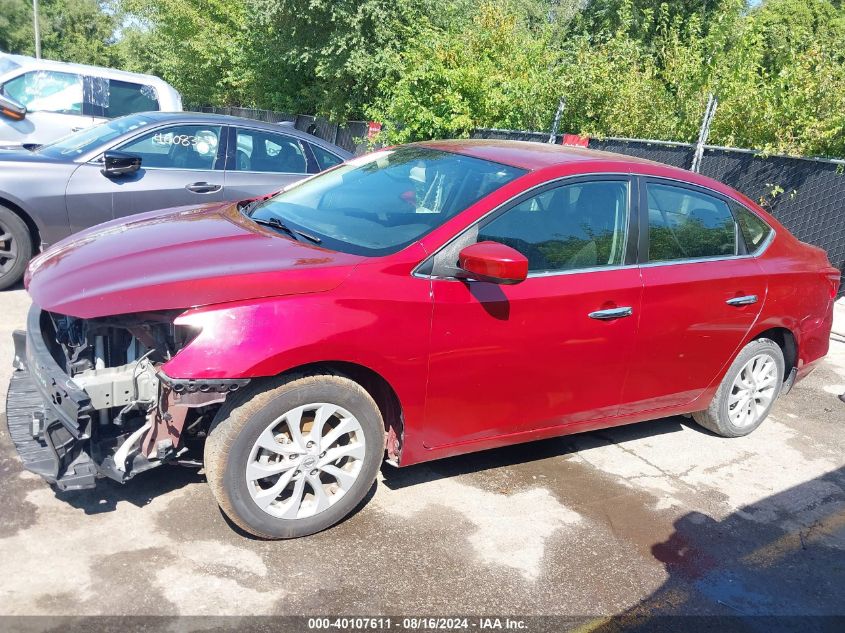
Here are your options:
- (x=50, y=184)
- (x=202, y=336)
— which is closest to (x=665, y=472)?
(x=202, y=336)

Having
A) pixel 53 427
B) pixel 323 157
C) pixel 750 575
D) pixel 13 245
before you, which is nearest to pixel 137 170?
pixel 13 245

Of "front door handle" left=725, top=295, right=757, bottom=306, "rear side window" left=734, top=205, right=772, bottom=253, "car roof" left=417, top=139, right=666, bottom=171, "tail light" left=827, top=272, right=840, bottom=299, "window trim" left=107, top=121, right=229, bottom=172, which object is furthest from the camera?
"window trim" left=107, top=121, right=229, bottom=172

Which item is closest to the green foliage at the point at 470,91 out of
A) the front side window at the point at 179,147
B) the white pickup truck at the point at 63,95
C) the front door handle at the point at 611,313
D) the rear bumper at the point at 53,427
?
the white pickup truck at the point at 63,95

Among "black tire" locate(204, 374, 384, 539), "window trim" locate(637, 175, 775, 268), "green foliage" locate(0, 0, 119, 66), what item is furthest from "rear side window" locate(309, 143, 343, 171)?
"green foliage" locate(0, 0, 119, 66)

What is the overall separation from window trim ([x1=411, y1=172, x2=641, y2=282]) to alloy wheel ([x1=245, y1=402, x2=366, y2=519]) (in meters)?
0.79

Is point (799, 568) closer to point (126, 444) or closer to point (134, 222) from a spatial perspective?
point (126, 444)

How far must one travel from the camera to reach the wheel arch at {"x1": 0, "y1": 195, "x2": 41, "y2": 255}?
6199 mm

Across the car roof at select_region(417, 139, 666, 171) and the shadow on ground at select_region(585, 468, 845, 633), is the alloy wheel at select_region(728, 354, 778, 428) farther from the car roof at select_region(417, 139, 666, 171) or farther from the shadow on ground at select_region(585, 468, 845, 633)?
the car roof at select_region(417, 139, 666, 171)

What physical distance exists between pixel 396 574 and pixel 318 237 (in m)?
1.65

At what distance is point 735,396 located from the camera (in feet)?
16.8

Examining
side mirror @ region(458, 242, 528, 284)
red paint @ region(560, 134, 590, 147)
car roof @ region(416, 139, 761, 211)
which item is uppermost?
car roof @ region(416, 139, 761, 211)

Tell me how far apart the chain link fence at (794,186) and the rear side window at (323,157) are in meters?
4.71

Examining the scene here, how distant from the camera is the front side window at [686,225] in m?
4.37

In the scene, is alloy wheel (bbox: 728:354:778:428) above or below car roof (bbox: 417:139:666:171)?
below
